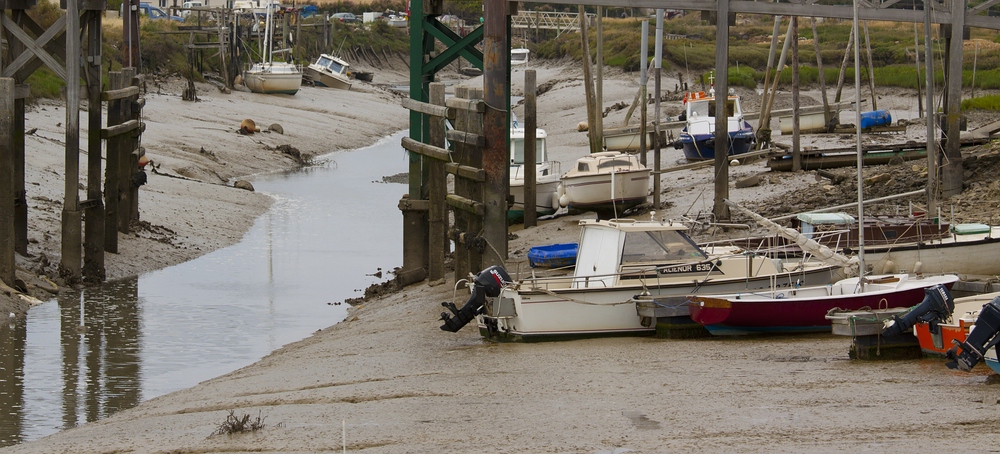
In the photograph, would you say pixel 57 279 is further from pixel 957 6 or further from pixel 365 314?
pixel 957 6

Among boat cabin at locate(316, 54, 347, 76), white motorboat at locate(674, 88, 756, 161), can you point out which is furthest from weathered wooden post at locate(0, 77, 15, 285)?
boat cabin at locate(316, 54, 347, 76)

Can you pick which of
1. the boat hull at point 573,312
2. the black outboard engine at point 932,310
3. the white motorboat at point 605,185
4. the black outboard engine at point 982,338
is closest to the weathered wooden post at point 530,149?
the white motorboat at point 605,185

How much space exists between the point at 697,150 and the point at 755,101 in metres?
18.0

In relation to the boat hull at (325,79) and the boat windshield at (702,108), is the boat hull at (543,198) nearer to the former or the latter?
the boat windshield at (702,108)

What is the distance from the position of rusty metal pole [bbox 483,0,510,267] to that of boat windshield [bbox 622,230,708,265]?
9.19 ft

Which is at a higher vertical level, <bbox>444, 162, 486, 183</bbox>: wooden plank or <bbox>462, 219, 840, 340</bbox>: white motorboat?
<bbox>444, 162, 486, 183</bbox>: wooden plank

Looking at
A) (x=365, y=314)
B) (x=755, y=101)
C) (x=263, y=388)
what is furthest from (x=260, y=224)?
(x=755, y=101)

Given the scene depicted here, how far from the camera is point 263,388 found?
12773 mm

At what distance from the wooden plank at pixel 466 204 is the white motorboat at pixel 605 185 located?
7207mm

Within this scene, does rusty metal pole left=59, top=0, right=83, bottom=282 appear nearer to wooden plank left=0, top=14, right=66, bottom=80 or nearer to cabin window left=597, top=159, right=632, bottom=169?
wooden plank left=0, top=14, right=66, bottom=80

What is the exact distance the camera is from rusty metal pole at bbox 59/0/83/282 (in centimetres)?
1927

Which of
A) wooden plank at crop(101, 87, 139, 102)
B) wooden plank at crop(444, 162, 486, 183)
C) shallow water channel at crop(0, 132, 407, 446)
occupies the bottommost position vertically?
shallow water channel at crop(0, 132, 407, 446)

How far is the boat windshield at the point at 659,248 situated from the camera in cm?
1459

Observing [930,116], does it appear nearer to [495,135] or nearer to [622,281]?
[495,135]
